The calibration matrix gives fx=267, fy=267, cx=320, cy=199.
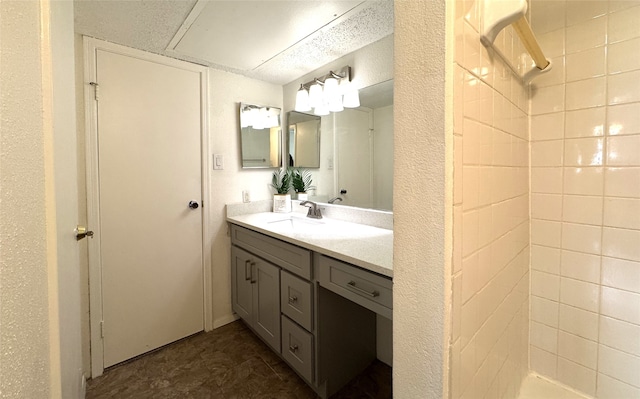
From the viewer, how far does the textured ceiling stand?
1.31 m

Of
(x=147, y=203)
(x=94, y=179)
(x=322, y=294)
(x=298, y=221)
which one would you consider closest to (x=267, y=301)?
(x=322, y=294)

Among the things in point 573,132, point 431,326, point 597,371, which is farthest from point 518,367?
point 573,132

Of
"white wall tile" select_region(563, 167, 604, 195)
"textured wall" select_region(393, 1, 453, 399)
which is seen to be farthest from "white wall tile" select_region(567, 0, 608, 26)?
"textured wall" select_region(393, 1, 453, 399)

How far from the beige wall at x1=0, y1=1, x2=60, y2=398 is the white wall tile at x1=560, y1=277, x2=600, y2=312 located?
1.48 m

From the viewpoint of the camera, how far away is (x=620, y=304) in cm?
88

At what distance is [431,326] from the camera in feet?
1.77

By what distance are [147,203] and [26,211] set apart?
4.90 ft

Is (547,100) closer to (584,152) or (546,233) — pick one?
(584,152)

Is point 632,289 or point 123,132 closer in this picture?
point 632,289

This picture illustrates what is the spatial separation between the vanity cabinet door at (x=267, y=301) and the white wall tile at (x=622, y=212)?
144 cm

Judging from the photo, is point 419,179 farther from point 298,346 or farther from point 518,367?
point 298,346

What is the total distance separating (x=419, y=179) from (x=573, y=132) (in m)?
0.82

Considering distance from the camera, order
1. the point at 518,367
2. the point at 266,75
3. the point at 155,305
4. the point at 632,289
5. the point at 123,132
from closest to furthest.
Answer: the point at 632,289 → the point at 518,367 → the point at 123,132 → the point at 155,305 → the point at 266,75

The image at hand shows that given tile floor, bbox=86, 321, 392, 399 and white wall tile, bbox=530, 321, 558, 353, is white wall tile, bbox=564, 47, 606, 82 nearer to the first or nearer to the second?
white wall tile, bbox=530, 321, 558, 353
